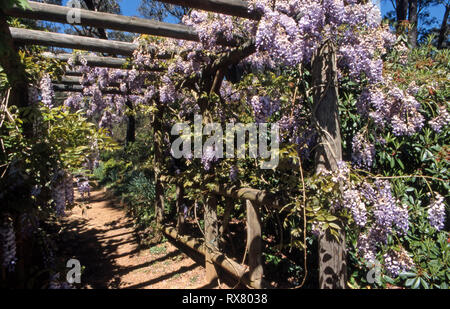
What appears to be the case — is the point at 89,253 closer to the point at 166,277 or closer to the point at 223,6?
the point at 166,277

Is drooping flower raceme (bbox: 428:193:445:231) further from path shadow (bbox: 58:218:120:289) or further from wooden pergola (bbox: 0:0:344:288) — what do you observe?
path shadow (bbox: 58:218:120:289)

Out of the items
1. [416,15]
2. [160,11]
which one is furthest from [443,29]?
[160,11]

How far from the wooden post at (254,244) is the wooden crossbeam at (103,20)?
82.1 inches

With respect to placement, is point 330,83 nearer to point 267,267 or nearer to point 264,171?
point 264,171

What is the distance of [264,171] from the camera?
363 centimetres

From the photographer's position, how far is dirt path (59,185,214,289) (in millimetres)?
3849

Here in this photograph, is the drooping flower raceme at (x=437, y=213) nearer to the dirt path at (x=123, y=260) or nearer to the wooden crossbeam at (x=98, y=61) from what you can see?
the dirt path at (x=123, y=260)

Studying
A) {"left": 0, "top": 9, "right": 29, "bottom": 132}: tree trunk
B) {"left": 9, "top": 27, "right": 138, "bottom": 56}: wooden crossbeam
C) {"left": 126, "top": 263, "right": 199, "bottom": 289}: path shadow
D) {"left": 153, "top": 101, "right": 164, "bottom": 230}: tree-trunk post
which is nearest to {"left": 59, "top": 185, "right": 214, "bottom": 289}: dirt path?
{"left": 126, "top": 263, "right": 199, "bottom": 289}: path shadow

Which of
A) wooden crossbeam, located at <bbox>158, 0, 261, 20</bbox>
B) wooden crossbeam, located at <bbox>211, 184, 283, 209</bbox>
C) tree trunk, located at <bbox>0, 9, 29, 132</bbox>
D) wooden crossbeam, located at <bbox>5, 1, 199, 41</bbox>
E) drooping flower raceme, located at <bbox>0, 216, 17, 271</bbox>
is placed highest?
wooden crossbeam, located at <bbox>5, 1, 199, 41</bbox>

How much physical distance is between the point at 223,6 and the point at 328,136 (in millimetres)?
1380

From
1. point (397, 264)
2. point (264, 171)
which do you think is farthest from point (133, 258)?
point (397, 264)

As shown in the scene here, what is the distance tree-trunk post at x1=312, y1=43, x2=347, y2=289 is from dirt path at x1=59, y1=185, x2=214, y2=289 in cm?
214

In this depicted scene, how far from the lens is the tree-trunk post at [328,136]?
6.64 feet
